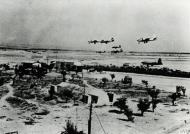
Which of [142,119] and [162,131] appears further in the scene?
[142,119]

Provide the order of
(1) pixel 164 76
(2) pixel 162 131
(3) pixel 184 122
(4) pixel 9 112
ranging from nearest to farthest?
1. (2) pixel 162 131
2. (3) pixel 184 122
3. (4) pixel 9 112
4. (1) pixel 164 76

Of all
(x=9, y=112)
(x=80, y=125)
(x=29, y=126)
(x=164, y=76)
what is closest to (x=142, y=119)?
(x=80, y=125)

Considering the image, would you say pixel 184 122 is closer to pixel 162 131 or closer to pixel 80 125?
pixel 162 131

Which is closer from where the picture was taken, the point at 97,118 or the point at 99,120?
the point at 99,120

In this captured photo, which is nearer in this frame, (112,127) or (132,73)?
(112,127)

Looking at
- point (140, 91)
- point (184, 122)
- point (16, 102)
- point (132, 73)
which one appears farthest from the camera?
point (132, 73)

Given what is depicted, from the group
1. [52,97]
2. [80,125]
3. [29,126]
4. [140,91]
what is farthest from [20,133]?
[140,91]

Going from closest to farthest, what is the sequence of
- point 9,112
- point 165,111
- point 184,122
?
point 184,122
point 9,112
point 165,111

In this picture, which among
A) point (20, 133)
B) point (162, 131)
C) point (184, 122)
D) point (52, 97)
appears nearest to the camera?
point (20, 133)

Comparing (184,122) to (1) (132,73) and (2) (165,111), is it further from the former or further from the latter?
(1) (132,73)
